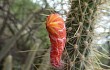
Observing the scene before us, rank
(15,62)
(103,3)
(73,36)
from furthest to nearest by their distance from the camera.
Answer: (15,62)
(103,3)
(73,36)

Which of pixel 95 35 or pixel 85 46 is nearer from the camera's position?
pixel 85 46

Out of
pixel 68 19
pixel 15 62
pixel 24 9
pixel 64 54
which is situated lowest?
pixel 15 62

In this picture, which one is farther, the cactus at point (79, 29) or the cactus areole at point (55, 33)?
the cactus at point (79, 29)

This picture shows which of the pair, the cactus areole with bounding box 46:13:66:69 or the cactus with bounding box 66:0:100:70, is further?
the cactus with bounding box 66:0:100:70

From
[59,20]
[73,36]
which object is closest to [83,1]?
[73,36]

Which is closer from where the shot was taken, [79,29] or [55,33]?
[55,33]

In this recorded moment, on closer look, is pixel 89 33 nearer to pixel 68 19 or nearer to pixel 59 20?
pixel 68 19

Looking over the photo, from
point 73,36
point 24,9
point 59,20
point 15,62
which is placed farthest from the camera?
point 24,9

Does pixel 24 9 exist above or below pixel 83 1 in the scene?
below
